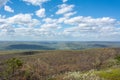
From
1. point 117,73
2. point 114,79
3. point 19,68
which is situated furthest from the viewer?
point 19,68

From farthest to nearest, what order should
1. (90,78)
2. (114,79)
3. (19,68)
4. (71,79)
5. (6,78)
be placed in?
(19,68)
(6,78)
(114,79)
(71,79)
(90,78)

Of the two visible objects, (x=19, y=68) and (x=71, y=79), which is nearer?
(x=71, y=79)

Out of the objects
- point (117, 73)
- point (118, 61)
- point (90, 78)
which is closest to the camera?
point (90, 78)

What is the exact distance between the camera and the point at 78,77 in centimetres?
6388

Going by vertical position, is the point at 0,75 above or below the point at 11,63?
below

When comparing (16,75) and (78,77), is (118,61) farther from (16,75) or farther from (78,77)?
(78,77)

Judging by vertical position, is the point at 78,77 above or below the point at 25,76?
above

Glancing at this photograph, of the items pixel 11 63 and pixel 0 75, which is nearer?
pixel 11 63

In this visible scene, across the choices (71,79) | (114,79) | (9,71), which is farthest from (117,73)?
(9,71)

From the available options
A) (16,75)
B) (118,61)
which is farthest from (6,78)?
(118,61)

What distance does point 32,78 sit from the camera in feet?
399

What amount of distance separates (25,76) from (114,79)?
2231 inches

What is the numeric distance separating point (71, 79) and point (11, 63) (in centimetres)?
5664

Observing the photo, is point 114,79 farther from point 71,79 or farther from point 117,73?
point 71,79
